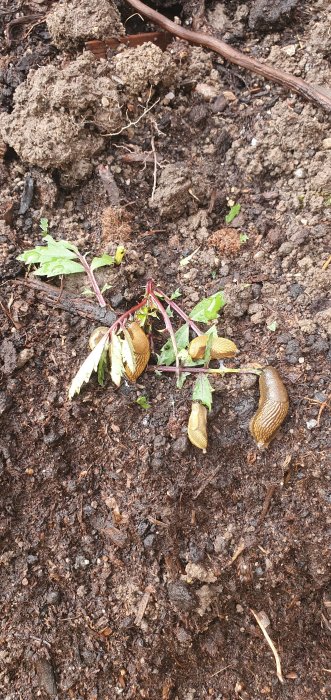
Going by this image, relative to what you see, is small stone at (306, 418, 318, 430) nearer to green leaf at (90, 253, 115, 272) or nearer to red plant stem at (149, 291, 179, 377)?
red plant stem at (149, 291, 179, 377)

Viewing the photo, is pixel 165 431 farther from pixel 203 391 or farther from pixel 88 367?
pixel 88 367

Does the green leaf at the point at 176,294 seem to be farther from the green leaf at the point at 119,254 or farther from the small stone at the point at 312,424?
the small stone at the point at 312,424

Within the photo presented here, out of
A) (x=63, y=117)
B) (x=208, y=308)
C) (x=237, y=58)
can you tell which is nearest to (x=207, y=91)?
(x=237, y=58)

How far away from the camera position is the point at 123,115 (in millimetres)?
2469

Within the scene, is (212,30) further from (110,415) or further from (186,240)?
(110,415)

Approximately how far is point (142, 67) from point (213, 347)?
126cm

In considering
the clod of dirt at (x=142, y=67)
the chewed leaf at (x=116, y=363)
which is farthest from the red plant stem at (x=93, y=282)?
the clod of dirt at (x=142, y=67)

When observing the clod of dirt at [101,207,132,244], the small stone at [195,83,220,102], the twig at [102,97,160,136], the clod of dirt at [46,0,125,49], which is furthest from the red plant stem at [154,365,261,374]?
the clod of dirt at [46,0,125,49]

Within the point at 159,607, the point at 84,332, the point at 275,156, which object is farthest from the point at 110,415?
the point at 275,156

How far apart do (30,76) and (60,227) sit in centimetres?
68

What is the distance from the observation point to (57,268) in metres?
2.23

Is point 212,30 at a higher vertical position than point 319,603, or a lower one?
higher

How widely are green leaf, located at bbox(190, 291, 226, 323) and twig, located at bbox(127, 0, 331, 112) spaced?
0.95m

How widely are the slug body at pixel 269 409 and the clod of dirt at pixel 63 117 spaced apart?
3.82 feet
